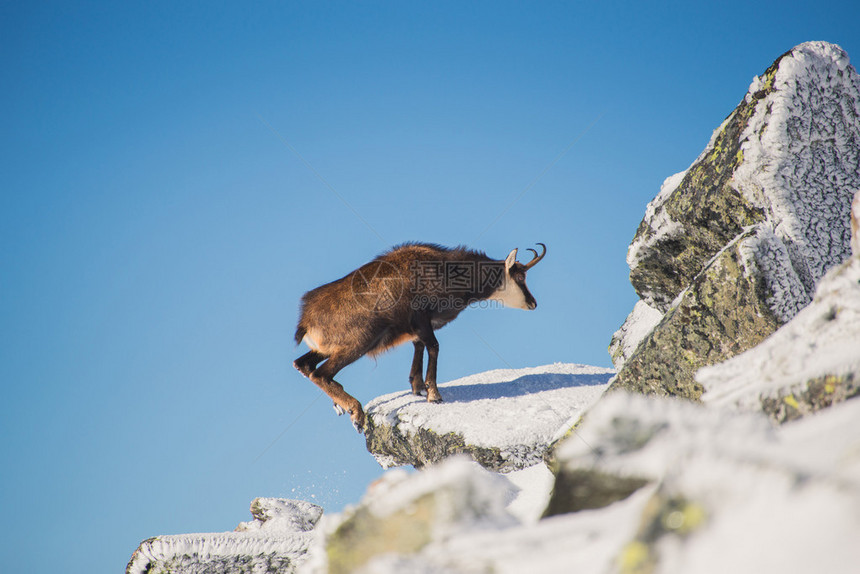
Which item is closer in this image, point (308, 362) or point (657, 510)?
point (657, 510)

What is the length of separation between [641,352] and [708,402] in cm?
284

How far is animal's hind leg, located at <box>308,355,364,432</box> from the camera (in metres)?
10.1

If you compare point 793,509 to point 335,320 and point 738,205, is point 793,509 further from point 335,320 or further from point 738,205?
point 335,320

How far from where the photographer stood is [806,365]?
2.54 metres

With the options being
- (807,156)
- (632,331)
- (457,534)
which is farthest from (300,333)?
(457,534)

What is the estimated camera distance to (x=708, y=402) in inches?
114

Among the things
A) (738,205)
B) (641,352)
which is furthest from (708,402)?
(738,205)

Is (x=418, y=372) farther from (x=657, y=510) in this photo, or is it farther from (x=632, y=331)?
(x=657, y=510)

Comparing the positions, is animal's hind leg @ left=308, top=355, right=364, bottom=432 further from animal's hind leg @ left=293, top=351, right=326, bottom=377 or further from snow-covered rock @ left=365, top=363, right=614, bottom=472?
snow-covered rock @ left=365, top=363, right=614, bottom=472

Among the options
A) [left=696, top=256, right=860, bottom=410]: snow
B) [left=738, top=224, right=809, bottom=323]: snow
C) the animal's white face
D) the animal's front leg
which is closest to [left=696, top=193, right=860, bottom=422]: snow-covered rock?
[left=696, top=256, right=860, bottom=410]: snow

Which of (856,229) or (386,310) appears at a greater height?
(386,310)

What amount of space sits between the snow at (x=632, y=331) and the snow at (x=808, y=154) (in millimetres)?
3323

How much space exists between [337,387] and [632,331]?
4895 mm

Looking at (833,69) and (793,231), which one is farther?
(833,69)
